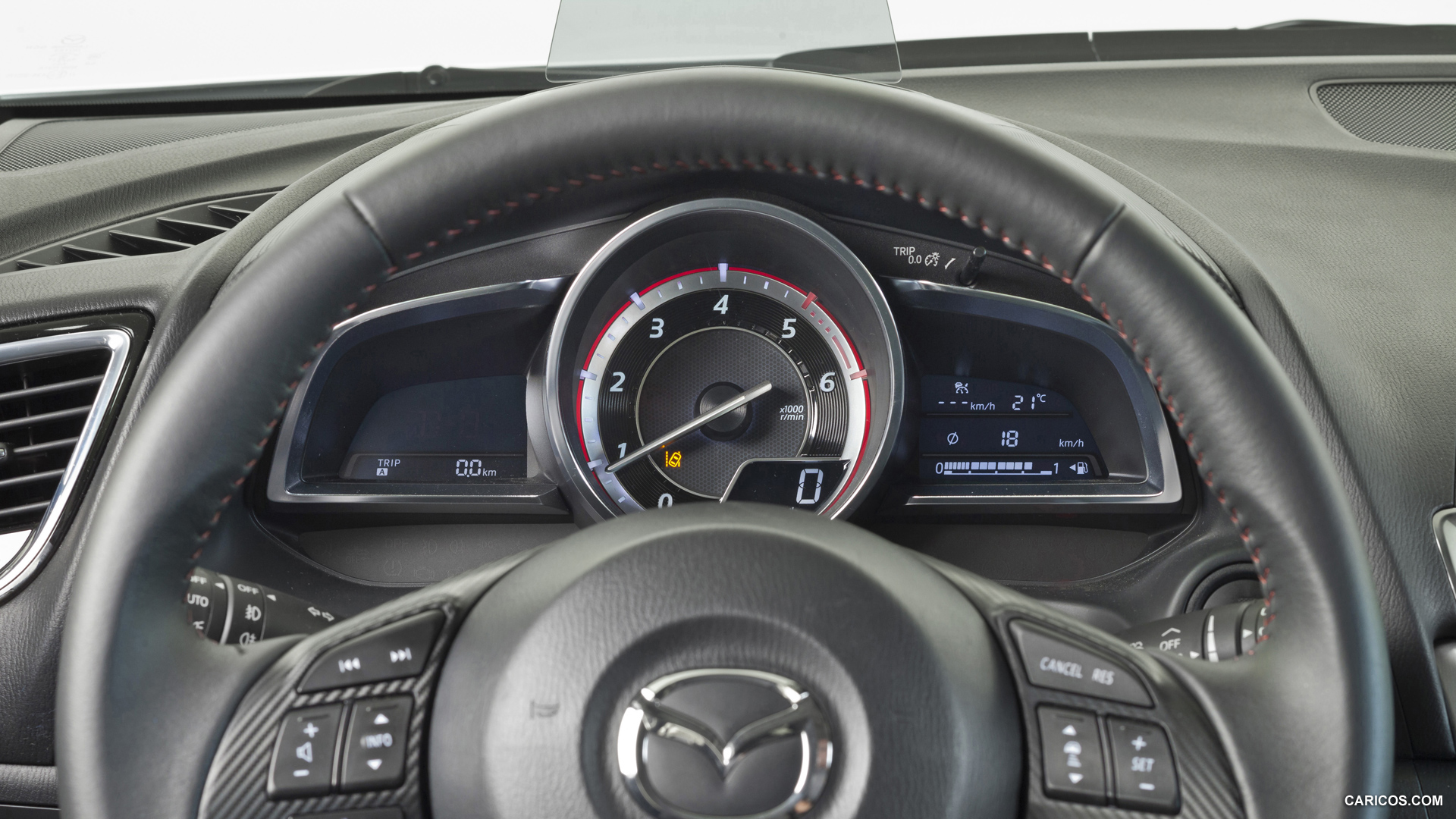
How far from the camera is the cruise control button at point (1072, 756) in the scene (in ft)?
2.61

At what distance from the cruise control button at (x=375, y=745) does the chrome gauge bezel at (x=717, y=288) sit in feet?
2.47

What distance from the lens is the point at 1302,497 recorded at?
77cm

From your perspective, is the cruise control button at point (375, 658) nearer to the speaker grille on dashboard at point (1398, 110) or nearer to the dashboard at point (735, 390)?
the dashboard at point (735, 390)

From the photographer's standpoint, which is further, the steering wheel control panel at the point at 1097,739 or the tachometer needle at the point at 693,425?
the tachometer needle at the point at 693,425

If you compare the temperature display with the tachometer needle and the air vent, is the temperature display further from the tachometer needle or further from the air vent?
the air vent

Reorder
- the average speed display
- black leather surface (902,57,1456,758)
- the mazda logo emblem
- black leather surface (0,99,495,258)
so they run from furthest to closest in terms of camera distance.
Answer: black leather surface (0,99,495,258) → the average speed display → black leather surface (902,57,1456,758) → the mazda logo emblem

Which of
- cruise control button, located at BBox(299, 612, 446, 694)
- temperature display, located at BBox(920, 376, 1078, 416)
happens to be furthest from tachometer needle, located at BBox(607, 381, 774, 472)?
cruise control button, located at BBox(299, 612, 446, 694)

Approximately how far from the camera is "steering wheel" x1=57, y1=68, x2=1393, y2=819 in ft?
2.53

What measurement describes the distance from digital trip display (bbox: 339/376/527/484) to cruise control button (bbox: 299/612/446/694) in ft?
2.90

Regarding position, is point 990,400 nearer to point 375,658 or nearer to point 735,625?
point 735,625

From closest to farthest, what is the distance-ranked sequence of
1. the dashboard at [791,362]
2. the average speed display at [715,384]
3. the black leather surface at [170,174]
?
the dashboard at [791,362] < the average speed display at [715,384] < the black leather surface at [170,174]

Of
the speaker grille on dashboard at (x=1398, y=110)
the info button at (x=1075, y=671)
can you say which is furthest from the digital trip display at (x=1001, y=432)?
the info button at (x=1075, y=671)

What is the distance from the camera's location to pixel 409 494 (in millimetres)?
1647

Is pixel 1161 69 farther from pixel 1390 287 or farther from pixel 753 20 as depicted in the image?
pixel 753 20
